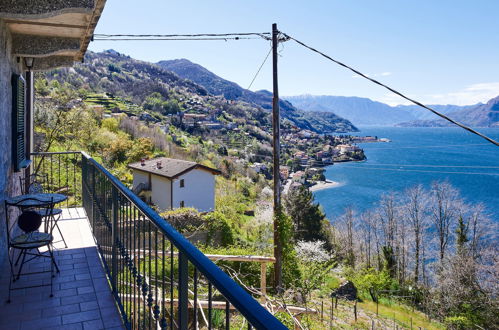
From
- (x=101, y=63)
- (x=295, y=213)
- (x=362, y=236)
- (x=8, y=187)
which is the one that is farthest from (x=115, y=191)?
(x=101, y=63)

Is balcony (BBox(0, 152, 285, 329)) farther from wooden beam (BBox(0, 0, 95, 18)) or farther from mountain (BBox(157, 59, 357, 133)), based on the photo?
mountain (BBox(157, 59, 357, 133))

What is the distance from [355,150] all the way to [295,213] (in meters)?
34.1

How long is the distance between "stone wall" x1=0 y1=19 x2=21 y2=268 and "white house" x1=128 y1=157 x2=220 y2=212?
635 inches

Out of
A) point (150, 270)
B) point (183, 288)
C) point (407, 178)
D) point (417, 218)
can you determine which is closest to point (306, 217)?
point (417, 218)

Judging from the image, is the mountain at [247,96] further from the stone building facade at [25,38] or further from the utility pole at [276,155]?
the stone building facade at [25,38]

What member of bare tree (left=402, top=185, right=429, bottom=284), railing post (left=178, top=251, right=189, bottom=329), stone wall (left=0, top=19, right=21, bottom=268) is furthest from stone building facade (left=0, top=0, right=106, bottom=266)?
bare tree (left=402, top=185, right=429, bottom=284)

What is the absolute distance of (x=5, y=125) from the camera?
3775mm

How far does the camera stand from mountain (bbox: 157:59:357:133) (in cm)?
9939

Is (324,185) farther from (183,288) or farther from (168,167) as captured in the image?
(183,288)

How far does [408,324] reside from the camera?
18.2 m

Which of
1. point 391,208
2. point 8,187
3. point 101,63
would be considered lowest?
point 391,208

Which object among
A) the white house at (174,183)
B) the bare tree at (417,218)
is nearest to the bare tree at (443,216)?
the bare tree at (417,218)

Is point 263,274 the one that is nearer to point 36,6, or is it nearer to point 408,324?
point 36,6

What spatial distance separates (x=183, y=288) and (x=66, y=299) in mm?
2302
